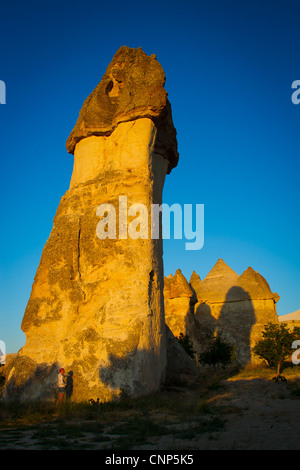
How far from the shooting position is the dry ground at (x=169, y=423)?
15.4 feet

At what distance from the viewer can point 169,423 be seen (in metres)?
6.29

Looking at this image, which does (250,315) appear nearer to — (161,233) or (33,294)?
(161,233)

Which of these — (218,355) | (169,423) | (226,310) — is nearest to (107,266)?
(169,423)

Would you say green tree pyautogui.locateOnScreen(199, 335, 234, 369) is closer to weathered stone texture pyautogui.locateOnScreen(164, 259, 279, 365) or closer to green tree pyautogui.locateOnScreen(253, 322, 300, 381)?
green tree pyautogui.locateOnScreen(253, 322, 300, 381)

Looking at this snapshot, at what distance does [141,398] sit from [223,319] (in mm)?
15419

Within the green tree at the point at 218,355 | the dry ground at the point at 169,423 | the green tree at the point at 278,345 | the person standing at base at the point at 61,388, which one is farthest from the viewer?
the green tree at the point at 218,355

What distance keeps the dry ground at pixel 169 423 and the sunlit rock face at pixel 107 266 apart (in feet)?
2.53

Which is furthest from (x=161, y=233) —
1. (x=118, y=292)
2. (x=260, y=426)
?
(x=260, y=426)

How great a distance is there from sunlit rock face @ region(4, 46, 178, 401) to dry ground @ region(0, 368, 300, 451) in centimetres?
77

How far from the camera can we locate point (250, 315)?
22.3 m

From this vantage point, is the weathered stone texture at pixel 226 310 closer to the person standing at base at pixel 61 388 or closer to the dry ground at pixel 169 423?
the dry ground at pixel 169 423
